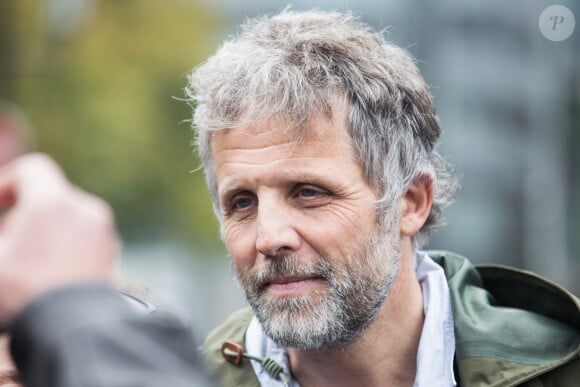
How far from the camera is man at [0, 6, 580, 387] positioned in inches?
137

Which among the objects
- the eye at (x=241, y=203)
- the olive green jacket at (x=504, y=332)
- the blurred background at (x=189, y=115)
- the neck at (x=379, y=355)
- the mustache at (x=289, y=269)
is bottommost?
the blurred background at (x=189, y=115)

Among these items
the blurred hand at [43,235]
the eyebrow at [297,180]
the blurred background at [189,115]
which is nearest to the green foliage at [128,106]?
the blurred background at [189,115]

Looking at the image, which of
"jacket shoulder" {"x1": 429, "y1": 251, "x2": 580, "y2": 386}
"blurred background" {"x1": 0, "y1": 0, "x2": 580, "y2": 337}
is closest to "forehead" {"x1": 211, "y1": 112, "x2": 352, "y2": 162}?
"jacket shoulder" {"x1": 429, "y1": 251, "x2": 580, "y2": 386}

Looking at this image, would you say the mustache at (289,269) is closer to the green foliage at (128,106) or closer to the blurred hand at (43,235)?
the blurred hand at (43,235)

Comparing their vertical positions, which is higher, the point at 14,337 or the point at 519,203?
the point at 14,337

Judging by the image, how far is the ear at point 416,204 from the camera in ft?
12.7

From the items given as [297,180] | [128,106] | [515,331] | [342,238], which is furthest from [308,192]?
[128,106]

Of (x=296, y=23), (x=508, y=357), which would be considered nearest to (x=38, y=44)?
(x=296, y=23)

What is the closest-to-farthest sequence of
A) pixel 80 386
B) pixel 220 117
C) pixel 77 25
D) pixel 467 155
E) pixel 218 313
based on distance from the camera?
pixel 80 386 < pixel 220 117 < pixel 77 25 < pixel 467 155 < pixel 218 313

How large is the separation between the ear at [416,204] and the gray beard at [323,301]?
10.2 inches

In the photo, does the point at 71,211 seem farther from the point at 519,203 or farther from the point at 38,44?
the point at 519,203

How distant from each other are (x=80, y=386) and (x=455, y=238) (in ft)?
89.3

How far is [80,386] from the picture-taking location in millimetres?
1333

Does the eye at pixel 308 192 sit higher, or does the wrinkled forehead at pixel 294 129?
the wrinkled forehead at pixel 294 129
